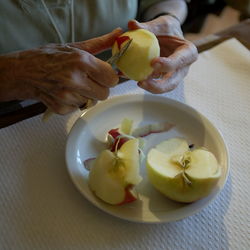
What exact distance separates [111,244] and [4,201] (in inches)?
6.9

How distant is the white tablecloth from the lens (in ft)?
1.44

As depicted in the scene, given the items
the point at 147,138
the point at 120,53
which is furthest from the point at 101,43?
the point at 147,138

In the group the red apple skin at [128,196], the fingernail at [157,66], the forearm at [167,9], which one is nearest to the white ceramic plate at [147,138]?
the red apple skin at [128,196]

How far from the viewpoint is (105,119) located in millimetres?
584

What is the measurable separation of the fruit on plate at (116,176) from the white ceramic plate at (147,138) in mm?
18

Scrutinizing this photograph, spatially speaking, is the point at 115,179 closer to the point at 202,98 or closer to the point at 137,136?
the point at 137,136

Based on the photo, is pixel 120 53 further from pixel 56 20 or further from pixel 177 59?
pixel 56 20

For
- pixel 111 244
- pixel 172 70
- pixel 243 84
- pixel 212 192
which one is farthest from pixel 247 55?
pixel 111 244

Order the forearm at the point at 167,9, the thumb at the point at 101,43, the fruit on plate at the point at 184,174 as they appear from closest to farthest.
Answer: the fruit on plate at the point at 184,174, the thumb at the point at 101,43, the forearm at the point at 167,9

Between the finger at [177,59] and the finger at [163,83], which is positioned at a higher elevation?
the finger at [177,59]

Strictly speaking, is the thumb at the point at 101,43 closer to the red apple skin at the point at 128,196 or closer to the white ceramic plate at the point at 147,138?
the white ceramic plate at the point at 147,138

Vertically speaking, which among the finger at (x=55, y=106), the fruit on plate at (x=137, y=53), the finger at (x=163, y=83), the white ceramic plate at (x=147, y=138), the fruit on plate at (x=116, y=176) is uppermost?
the fruit on plate at (x=137, y=53)

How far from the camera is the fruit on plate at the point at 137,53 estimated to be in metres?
0.47

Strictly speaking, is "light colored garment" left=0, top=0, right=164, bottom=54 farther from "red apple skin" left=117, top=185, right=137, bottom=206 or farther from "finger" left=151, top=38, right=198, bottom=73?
"red apple skin" left=117, top=185, right=137, bottom=206
